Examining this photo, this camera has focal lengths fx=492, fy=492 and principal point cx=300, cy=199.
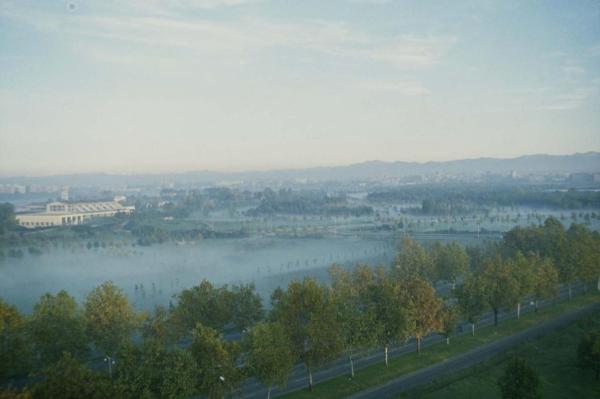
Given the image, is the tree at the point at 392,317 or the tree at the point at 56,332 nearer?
the tree at the point at 56,332

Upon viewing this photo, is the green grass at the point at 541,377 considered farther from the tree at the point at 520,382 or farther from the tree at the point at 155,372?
the tree at the point at 155,372

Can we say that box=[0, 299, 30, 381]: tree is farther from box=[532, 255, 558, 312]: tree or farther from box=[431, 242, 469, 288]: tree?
box=[431, 242, 469, 288]: tree

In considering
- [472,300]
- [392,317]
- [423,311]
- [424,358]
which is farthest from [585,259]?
[392,317]

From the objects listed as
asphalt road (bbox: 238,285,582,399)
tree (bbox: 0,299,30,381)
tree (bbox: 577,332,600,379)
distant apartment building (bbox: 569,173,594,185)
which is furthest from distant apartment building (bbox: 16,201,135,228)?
distant apartment building (bbox: 569,173,594,185)

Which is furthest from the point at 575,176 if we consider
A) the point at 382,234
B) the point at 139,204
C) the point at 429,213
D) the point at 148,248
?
the point at 148,248

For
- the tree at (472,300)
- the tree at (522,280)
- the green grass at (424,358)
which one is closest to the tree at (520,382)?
the green grass at (424,358)

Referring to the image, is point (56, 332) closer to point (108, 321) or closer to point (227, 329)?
point (108, 321)
